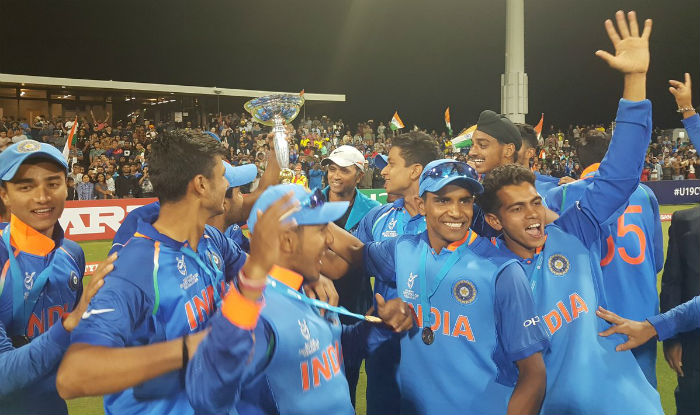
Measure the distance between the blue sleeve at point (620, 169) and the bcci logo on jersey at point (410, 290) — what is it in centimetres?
104

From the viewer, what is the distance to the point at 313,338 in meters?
2.12

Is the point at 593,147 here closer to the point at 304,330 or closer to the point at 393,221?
the point at 393,221

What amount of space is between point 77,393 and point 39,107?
28.7 m

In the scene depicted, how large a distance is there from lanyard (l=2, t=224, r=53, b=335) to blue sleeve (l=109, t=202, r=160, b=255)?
431 millimetres

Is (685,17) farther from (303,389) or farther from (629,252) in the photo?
(303,389)

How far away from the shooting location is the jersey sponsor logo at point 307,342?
2064 mm

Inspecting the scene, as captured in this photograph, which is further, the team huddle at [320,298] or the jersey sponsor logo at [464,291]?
the jersey sponsor logo at [464,291]

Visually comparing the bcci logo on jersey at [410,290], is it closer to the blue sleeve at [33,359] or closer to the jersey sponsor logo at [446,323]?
the jersey sponsor logo at [446,323]

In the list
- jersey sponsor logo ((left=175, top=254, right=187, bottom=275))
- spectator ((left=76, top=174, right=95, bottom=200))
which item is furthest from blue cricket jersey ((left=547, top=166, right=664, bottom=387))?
spectator ((left=76, top=174, right=95, bottom=200))

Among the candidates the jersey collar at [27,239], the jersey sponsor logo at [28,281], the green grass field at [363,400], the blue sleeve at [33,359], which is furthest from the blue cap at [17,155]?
the green grass field at [363,400]

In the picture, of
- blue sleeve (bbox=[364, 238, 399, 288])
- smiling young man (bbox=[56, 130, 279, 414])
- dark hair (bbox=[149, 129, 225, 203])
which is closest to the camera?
smiling young man (bbox=[56, 130, 279, 414])

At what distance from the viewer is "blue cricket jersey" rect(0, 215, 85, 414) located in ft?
8.43

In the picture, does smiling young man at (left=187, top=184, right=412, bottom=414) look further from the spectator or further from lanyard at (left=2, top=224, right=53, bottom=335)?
the spectator

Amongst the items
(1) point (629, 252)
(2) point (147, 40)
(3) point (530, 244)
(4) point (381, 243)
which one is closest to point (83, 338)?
(4) point (381, 243)
